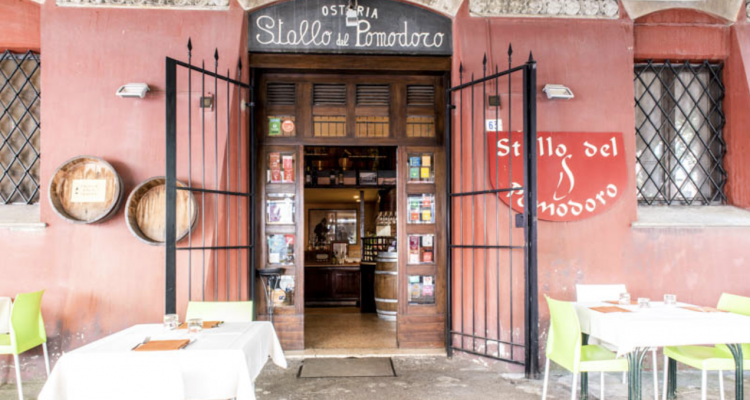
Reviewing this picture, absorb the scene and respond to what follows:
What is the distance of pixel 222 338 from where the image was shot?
2623 millimetres

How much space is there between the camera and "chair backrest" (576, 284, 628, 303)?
3932 millimetres

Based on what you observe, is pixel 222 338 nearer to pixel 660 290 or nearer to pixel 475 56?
pixel 475 56

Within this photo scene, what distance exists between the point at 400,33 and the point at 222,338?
10.9 ft

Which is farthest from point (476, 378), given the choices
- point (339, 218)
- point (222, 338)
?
point (339, 218)

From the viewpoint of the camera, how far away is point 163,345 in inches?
96.0

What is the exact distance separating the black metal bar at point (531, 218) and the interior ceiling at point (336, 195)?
6503mm

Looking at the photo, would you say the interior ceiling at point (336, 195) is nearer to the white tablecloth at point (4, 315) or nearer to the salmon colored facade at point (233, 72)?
the salmon colored facade at point (233, 72)

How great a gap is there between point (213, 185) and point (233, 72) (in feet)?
3.51

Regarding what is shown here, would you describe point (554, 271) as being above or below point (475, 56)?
below

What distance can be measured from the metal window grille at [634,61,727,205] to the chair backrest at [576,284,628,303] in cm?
136

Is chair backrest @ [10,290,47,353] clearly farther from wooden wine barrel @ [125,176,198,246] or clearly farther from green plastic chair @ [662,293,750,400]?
A: green plastic chair @ [662,293,750,400]

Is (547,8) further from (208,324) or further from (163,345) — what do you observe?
(163,345)

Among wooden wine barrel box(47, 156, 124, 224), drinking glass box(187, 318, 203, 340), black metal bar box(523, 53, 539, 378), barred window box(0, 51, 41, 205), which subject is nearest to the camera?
drinking glass box(187, 318, 203, 340)

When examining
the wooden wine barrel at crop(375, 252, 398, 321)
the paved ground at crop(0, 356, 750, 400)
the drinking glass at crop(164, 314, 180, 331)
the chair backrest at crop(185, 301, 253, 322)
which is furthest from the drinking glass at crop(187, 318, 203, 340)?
the wooden wine barrel at crop(375, 252, 398, 321)
